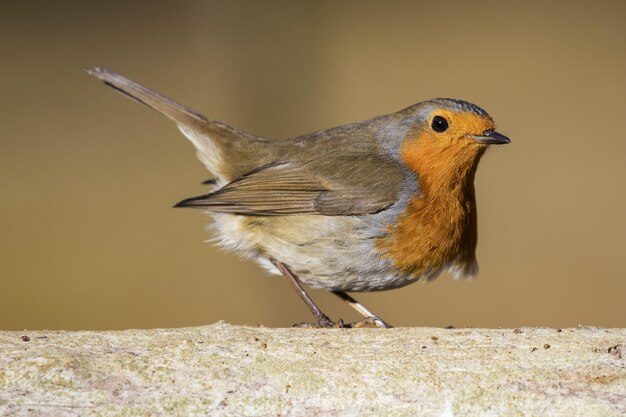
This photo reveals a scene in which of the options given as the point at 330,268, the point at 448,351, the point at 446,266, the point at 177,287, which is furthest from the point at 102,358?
the point at 177,287

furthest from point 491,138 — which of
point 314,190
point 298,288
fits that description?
point 298,288

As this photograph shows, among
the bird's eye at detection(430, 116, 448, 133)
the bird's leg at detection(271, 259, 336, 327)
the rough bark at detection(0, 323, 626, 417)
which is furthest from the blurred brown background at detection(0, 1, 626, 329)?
the rough bark at detection(0, 323, 626, 417)

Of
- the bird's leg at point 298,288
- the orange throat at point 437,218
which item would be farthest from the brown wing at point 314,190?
the bird's leg at point 298,288

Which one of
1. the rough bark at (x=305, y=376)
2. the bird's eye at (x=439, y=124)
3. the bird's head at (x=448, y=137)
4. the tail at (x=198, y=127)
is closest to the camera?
the rough bark at (x=305, y=376)

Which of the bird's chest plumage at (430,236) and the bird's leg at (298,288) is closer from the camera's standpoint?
the bird's chest plumage at (430,236)

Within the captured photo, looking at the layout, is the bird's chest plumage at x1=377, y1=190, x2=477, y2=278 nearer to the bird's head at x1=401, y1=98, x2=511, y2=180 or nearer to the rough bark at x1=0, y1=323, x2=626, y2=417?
the bird's head at x1=401, y1=98, x2=511, y2=180

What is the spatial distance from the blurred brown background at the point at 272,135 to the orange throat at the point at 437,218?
1336 mm

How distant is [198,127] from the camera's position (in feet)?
14.6

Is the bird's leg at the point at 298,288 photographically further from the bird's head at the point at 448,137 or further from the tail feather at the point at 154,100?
the tail feather at the point at 154,100

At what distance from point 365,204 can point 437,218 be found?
0.95 ft

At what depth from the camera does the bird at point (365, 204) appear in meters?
3.71

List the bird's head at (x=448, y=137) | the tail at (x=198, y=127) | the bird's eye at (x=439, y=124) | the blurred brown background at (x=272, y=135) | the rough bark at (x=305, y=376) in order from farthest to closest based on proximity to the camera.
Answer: the blurred brown background at (x=272, y=135), the tail at (x=198, y=127), the bird's eye at (x=439, y=124), the bird's head at (x=448, y=137), the rough bark at (x=305, y=376)

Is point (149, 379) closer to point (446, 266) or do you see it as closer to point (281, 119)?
point (446, 266)

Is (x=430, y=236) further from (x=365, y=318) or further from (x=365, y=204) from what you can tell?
(x=365, y=318)
